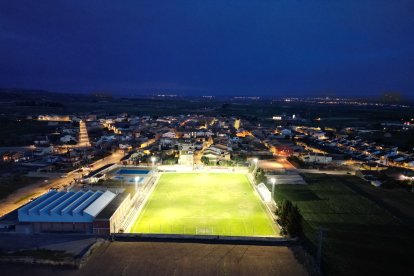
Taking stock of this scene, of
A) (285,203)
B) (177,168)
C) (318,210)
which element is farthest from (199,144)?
(285,203)

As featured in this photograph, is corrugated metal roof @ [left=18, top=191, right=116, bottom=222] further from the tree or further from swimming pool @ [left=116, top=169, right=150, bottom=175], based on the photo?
the tree

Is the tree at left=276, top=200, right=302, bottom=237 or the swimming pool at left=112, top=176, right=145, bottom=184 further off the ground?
the tree at left=276, top=200, right=302, bottom=237

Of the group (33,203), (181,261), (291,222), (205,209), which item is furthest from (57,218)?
(291,222)

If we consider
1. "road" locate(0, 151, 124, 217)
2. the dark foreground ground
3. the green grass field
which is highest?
the dark foreground ground

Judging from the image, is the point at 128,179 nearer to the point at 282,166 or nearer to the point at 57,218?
the point at 57,218

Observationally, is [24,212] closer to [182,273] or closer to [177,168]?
[182,273]

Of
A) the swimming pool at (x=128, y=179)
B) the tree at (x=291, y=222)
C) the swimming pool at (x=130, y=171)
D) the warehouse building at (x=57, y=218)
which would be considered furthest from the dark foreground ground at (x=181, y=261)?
the swimming pool at (x=130, y=171)

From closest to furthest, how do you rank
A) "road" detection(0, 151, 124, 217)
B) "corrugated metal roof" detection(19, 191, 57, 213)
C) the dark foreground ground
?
1. the dark foreground ground
2. "corrugated metal roof" detection(19, 191, 57, 213)
3. "road" detection(0, 151, 124, 217)

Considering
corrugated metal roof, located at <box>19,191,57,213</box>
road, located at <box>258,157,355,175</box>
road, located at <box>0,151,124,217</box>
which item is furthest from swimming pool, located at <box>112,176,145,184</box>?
road, located at <box>258,157,355,175</box>
